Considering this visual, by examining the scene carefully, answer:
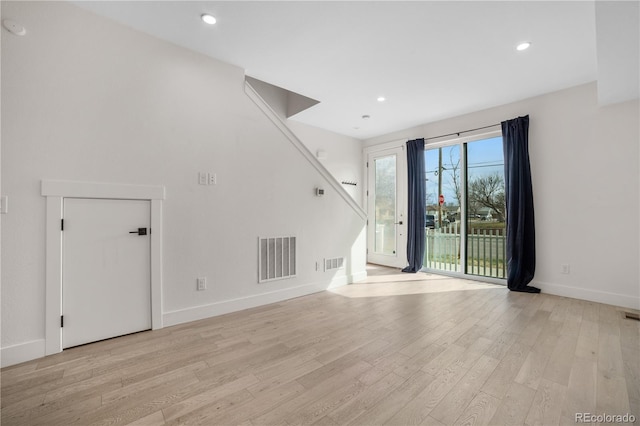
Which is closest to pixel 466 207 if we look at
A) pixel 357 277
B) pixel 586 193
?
pixel 586 193

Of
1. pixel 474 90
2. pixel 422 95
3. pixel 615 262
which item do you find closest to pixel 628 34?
pixel 474 90

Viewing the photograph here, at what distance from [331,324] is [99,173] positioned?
8.44 ft

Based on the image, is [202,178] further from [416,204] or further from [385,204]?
[385,204]

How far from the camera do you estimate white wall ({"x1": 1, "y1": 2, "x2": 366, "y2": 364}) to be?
2.11 m

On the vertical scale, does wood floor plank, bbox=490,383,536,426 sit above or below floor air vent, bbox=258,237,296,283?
below

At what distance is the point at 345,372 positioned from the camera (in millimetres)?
1949

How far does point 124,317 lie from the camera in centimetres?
253

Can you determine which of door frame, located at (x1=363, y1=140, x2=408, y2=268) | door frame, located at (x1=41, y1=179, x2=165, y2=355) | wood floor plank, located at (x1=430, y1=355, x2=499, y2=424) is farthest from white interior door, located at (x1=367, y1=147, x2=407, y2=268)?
door frame, located at (x1=41, y1=179, x2=165, y2=355)

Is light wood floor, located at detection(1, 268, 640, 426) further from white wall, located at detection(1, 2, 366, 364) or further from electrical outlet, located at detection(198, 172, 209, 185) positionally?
electrical outlet, located at detection(198, 172, 209, 185)

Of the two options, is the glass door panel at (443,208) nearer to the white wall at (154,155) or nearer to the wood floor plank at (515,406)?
the white wall at (154,155)

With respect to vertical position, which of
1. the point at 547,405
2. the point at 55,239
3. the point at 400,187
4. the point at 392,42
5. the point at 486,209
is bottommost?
the point at 547,405

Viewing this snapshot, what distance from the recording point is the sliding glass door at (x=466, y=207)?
4574mm

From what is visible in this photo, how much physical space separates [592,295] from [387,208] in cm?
340

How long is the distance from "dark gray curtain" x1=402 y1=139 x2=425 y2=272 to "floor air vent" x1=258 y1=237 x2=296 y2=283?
8.77 feet
